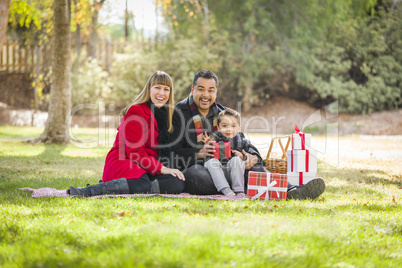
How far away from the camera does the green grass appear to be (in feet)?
7.51

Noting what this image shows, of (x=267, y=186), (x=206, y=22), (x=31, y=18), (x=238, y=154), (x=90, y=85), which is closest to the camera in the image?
(x=267, y=186)

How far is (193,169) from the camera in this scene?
170 inches

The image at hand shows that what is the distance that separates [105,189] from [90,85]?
50.5 ft

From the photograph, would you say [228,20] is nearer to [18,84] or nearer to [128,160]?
[18,84]

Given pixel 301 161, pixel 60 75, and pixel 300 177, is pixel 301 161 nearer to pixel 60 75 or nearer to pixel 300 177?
pixel 300 177

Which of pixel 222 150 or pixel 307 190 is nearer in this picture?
pixel 307 190

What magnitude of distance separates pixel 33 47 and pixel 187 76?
7246mm

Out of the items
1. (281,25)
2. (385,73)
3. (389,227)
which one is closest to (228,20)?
(281,25)

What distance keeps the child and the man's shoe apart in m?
0.54

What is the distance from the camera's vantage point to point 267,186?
13.3ft

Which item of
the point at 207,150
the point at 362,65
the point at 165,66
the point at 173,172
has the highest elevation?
the point at 362,65

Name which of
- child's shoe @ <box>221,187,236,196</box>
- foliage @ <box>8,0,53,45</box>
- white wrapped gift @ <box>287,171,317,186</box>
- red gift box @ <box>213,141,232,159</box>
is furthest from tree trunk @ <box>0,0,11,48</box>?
white wrapped gift @ <box>287,171,317,186</box>

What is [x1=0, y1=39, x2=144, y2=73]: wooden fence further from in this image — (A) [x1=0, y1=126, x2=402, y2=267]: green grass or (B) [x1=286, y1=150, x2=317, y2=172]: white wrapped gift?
(B) [x1=286, y1=150, x2=317, y2=172]: white wrapped gift

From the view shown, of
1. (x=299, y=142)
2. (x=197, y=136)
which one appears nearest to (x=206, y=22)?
(x=197, y=136)
